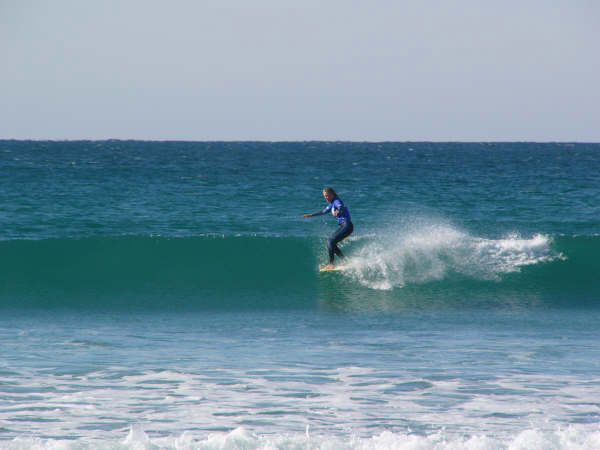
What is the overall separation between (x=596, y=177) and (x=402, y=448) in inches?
1695

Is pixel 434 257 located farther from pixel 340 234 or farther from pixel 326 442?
pixel 326 442

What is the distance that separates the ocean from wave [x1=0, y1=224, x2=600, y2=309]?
56mm

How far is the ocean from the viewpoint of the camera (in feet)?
18.5

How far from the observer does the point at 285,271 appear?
48.1 feet

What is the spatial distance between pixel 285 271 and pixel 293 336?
551 centimetres

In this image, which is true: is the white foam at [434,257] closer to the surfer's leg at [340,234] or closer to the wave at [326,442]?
the surfer's leg at [340,234]

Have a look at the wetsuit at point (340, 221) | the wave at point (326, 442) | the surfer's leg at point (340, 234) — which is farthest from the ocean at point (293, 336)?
the wetsuit at point (340, 221)

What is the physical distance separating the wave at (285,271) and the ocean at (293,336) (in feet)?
0.18

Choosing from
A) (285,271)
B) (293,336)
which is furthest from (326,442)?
(285,271)

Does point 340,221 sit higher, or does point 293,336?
point 340,221

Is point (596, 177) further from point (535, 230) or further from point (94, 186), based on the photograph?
point (94, 186)

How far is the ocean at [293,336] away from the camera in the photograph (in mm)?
5641

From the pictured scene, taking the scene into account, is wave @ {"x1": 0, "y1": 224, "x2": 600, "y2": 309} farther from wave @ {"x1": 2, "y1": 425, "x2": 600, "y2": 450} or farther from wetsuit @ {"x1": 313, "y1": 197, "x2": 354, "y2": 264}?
wave @ {"x1": 2, "y1": 425, "x2": 600, "y2": 450}

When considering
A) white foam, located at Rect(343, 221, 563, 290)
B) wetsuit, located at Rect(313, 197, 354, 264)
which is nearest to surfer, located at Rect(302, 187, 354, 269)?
wetsuit, located at Rect(313, 197, 354, 264)
